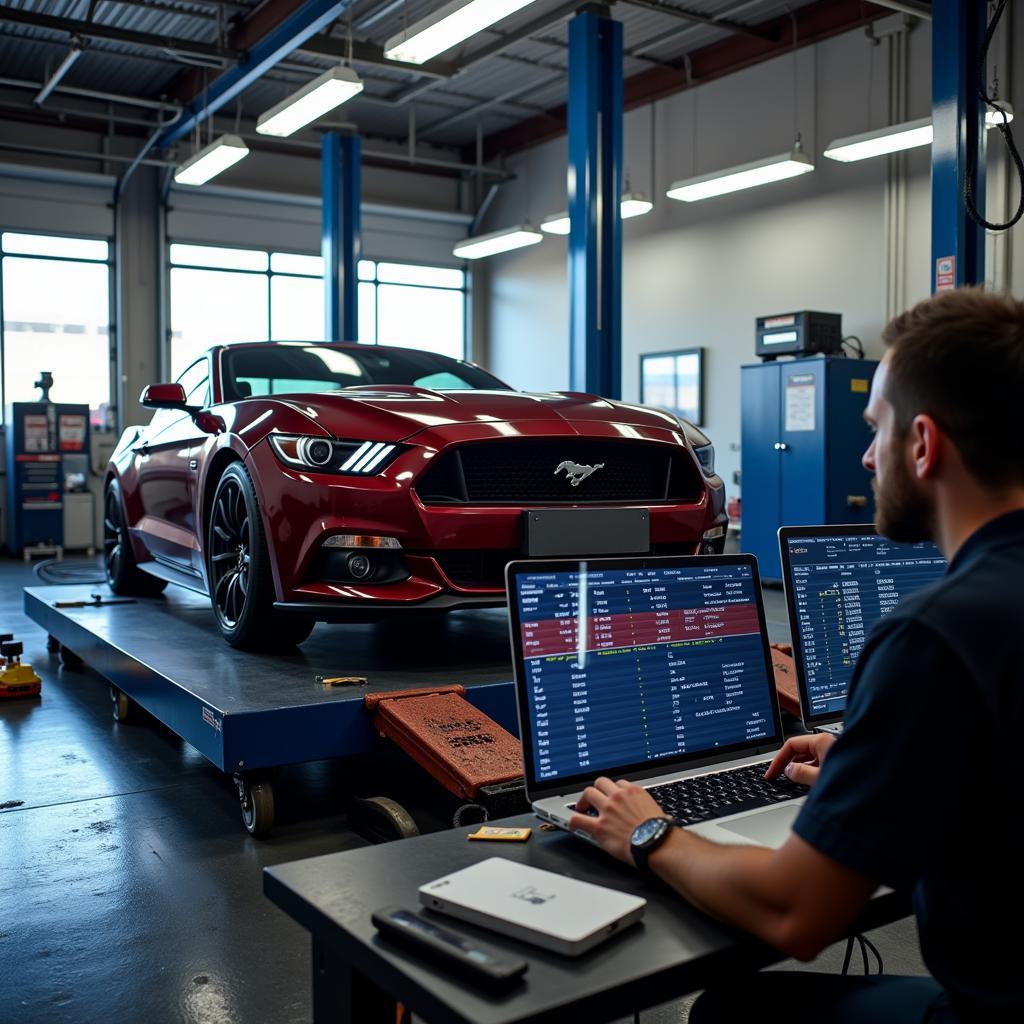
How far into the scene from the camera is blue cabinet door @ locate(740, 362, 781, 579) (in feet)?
29.9

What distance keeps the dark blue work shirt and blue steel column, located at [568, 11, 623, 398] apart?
19.9ft

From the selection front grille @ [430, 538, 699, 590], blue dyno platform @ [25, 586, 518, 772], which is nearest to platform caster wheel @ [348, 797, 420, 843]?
blue dyno platform @ [25, 586, 518, 772]

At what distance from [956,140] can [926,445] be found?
565 cm

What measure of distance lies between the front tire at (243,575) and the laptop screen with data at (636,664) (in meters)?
2.13

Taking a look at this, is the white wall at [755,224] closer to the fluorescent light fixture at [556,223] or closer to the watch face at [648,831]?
the fluorescent light fixture at [556,223]

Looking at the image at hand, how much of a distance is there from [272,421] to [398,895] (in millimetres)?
2656

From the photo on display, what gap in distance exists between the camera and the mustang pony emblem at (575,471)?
11.8 feet

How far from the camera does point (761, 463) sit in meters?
9.28

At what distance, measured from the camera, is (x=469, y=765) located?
271 cm

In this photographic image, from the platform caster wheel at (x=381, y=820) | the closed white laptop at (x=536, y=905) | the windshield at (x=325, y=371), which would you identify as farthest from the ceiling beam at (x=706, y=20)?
the closed white laptop at (x=536, y=905)

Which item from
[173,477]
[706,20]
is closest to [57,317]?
[706,20]

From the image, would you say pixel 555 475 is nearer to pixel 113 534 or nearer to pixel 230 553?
pixel 230 553

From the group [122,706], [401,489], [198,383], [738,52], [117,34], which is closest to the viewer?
[401,489]

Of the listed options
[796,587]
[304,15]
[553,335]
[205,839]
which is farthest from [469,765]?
[553,335]
